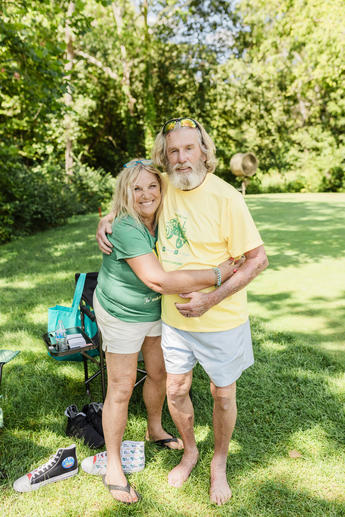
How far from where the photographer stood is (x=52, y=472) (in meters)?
2.37

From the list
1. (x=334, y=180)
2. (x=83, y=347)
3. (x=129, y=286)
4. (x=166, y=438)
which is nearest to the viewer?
(x=129, y=286)

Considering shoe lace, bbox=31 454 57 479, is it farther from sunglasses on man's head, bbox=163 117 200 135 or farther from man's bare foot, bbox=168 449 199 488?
sunglasses on man's head, bbox=163 117 200 135

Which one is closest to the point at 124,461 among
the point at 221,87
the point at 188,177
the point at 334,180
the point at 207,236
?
the point at 207,236

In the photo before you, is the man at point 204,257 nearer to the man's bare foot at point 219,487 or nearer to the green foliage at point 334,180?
the man's bare foot at point 219,487

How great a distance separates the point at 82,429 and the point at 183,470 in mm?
771

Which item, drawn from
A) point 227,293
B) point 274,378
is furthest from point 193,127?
point 274,378

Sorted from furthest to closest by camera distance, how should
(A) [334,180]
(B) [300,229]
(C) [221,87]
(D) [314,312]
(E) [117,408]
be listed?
(C) [221,87] → (A) [334,180] → (B) [300,229] → (D) [314,312] → (E) [117,408]

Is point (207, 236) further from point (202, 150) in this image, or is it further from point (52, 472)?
point (52, 472)

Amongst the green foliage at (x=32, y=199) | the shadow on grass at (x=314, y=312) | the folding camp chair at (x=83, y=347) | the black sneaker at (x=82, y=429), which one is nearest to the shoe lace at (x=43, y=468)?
the black sneaker at (x=82, y=429)

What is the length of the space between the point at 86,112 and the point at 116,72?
12.3 feet

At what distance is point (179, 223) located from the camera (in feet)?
6.91

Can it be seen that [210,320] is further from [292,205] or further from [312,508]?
[292,205]

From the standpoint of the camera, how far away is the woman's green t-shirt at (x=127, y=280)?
6.61 ft

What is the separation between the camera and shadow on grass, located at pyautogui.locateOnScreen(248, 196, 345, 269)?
8.12m
